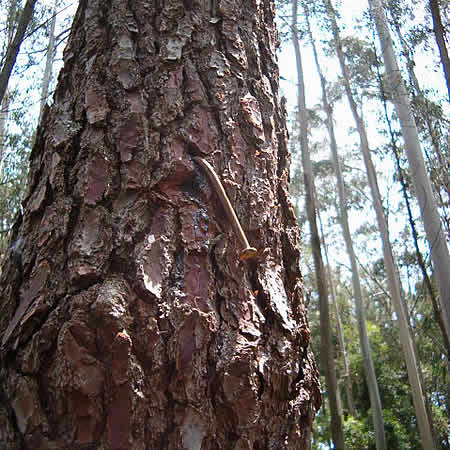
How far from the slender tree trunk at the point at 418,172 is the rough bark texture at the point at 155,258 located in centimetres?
417

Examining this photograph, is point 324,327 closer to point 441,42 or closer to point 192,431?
point 441,42

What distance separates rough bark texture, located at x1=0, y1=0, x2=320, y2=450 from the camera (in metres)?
0.67

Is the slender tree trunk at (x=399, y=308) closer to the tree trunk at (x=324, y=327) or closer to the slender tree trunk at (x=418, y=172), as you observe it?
the slender tree trunk at (x=418, y=172)

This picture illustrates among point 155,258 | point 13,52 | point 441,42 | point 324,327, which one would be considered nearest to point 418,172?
point 324,327

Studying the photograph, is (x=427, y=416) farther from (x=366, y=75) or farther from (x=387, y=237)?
(x=366, y=75)

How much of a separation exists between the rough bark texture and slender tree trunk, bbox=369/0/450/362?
13.7ft

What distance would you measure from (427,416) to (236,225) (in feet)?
21.6

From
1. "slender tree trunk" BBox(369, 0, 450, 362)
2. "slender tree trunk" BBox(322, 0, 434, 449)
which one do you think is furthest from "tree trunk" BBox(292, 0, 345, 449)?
"slender tree trunk" BBox(322, 0, 434, 449)

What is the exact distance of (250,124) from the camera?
3.15 ft

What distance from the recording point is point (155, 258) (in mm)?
759

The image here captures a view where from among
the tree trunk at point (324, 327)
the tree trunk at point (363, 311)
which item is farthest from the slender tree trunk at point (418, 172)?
the tree trunk at point (363, 311)

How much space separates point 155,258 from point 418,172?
568cm

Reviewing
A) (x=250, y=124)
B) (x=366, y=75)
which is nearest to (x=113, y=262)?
(x=250, y=124)

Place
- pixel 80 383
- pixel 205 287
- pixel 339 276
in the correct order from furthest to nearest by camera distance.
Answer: pixel 339 276, pixel 205 287, pixel 80 383
